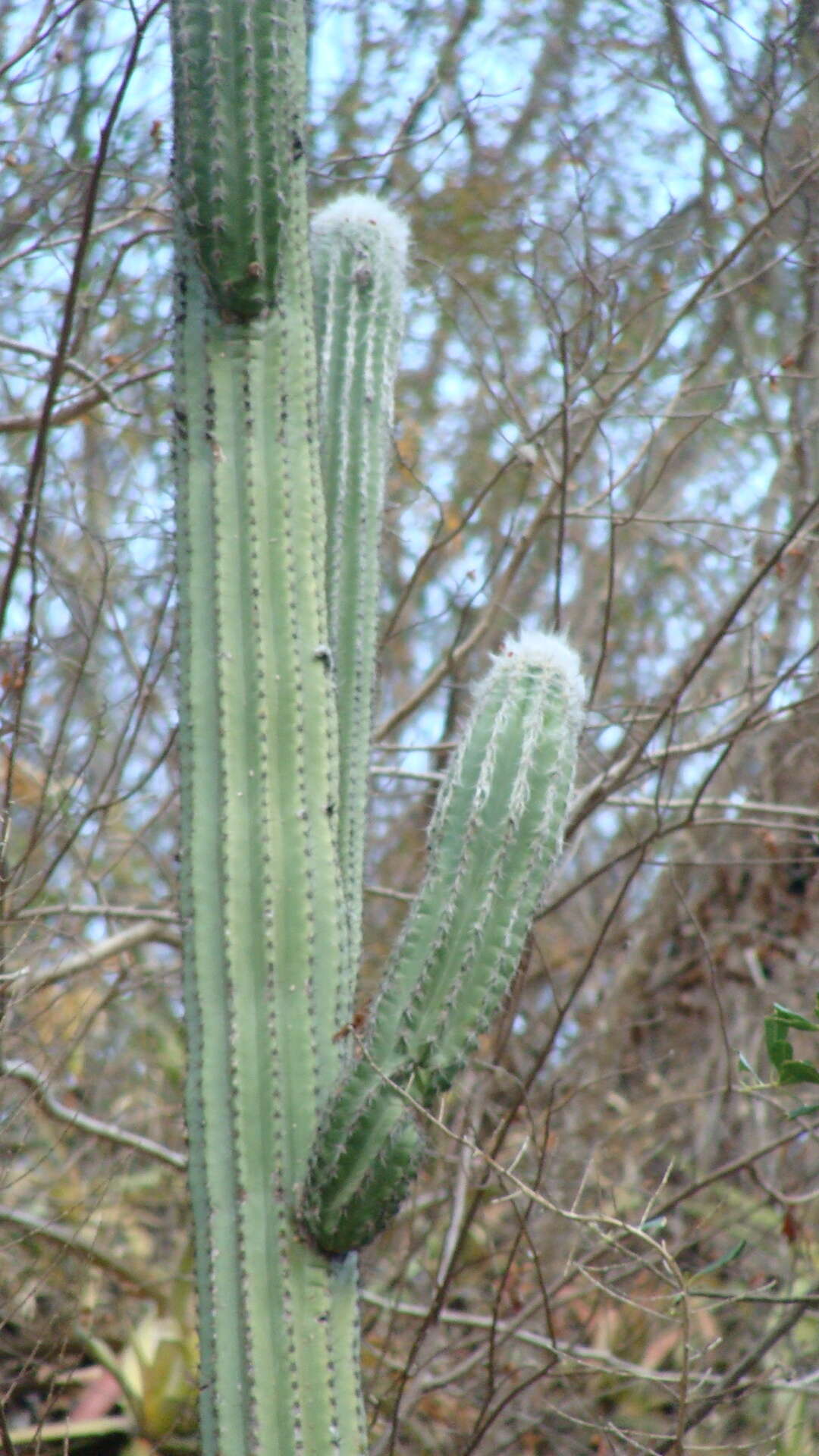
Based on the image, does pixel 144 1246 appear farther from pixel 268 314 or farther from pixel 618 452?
pixel 618 452

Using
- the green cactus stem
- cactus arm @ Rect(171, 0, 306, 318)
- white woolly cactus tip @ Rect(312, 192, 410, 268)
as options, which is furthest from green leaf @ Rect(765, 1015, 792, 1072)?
white woolly cactus tip @ Rect(312, 192, 410, 268)

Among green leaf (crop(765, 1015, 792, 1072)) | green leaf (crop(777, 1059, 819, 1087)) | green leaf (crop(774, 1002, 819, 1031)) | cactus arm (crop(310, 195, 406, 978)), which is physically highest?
cactus arm (crop(310, 195, 406, 978))

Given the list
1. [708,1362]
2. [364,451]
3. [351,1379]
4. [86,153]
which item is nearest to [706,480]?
[86,153]

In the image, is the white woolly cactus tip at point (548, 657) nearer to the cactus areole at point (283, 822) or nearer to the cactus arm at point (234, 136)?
the cactus areole at point (283, 822)

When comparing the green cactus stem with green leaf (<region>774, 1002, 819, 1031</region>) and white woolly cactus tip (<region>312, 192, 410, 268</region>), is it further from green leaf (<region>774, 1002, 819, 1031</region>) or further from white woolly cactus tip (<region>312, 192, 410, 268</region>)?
white woolly cactus tip (<region>312, 192, 410, 268</region>)

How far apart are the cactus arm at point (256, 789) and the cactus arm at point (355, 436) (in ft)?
0.57

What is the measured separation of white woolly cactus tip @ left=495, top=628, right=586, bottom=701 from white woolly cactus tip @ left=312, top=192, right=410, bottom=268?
3.39 ft

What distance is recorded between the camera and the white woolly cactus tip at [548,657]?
211cm

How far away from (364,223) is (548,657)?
1143mm

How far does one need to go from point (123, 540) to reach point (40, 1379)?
2369mm

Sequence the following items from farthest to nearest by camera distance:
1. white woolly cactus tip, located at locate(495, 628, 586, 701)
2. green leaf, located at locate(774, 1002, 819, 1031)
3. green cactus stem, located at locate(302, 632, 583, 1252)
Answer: green leaf, located at locate(774, 1002, 819, 1031)
white woolly cactus tip, located at locate(495, 628, 586, 701)
green cactus stem, located at locate(302, 632, 583, 1252)

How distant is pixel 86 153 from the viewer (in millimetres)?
4277

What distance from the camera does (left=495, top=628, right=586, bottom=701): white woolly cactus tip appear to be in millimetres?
2109

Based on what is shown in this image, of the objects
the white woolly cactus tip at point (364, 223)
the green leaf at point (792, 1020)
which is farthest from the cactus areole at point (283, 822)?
the green leaf at point (792, 1020)
